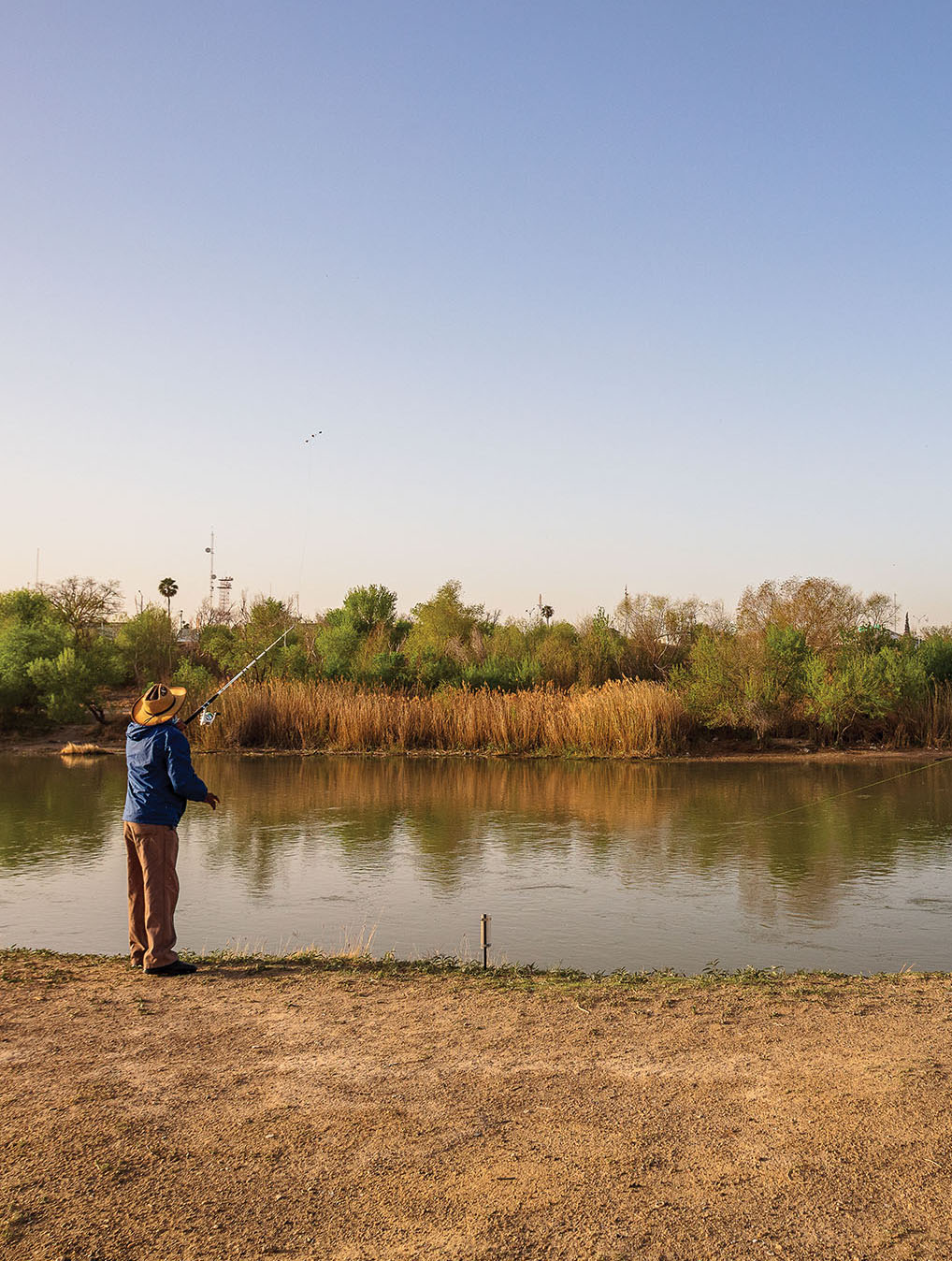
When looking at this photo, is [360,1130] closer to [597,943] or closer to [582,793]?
[597,943]

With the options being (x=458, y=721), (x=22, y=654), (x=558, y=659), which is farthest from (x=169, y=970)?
(x=558, y=659)

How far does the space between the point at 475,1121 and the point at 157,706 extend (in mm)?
4068

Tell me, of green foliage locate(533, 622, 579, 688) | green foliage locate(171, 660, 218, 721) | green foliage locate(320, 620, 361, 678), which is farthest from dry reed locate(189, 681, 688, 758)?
green foliage locate(533, 622, 579, 688)

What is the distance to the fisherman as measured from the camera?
291 inches

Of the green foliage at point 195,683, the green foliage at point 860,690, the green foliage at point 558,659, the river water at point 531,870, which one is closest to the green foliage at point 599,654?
the green foliage at point 558,659

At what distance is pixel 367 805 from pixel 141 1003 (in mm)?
11680

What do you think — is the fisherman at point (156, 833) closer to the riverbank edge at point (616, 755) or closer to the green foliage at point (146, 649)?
the riverbank edge at point (616, 755)

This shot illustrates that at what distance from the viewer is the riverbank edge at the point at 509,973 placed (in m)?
7.00

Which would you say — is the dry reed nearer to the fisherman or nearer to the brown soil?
the fisherman

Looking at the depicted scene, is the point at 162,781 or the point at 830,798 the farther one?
the point at 830,798

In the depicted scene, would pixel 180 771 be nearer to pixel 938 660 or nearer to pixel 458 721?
pixel 458 721

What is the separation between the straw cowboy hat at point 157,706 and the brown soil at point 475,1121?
1.80 metres

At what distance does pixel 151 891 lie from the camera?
748 cm

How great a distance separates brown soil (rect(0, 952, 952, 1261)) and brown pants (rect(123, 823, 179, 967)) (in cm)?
40
